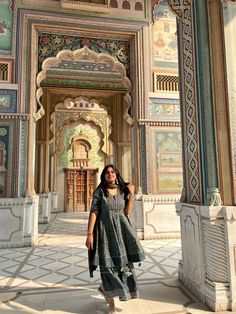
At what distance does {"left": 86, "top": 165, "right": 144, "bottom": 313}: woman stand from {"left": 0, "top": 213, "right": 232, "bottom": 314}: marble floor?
248 mm

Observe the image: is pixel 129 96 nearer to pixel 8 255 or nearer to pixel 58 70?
pixel 58 70

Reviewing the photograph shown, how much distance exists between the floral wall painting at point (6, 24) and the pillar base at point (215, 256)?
4622mm

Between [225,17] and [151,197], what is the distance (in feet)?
11.1

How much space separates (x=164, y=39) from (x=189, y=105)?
3514mm

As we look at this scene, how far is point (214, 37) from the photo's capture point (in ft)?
7.97

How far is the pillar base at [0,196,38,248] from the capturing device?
15.0 ft

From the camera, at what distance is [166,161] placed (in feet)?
17.3

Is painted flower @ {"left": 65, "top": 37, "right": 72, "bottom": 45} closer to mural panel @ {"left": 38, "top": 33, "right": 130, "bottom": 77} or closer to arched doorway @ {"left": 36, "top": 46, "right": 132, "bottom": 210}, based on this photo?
mural panel @ {"left": 38, "top": 33, "right": 130, "bottom": 77}

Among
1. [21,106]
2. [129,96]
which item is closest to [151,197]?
[129,96]

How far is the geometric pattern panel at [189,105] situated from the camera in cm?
249

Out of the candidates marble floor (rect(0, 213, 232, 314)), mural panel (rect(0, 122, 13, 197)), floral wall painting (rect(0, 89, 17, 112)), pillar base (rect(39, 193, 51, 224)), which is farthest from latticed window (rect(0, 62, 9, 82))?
pillar base (rect(39, 193, 51, 224))

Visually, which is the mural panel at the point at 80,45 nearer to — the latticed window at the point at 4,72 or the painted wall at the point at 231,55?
the latticed window at the point at 4,72

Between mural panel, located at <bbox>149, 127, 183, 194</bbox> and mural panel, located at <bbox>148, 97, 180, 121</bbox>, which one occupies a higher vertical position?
mural panel, located at <bbox>148, 97, 180, 121</bbox>

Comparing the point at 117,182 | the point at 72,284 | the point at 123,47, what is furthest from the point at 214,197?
the point at 123,47
